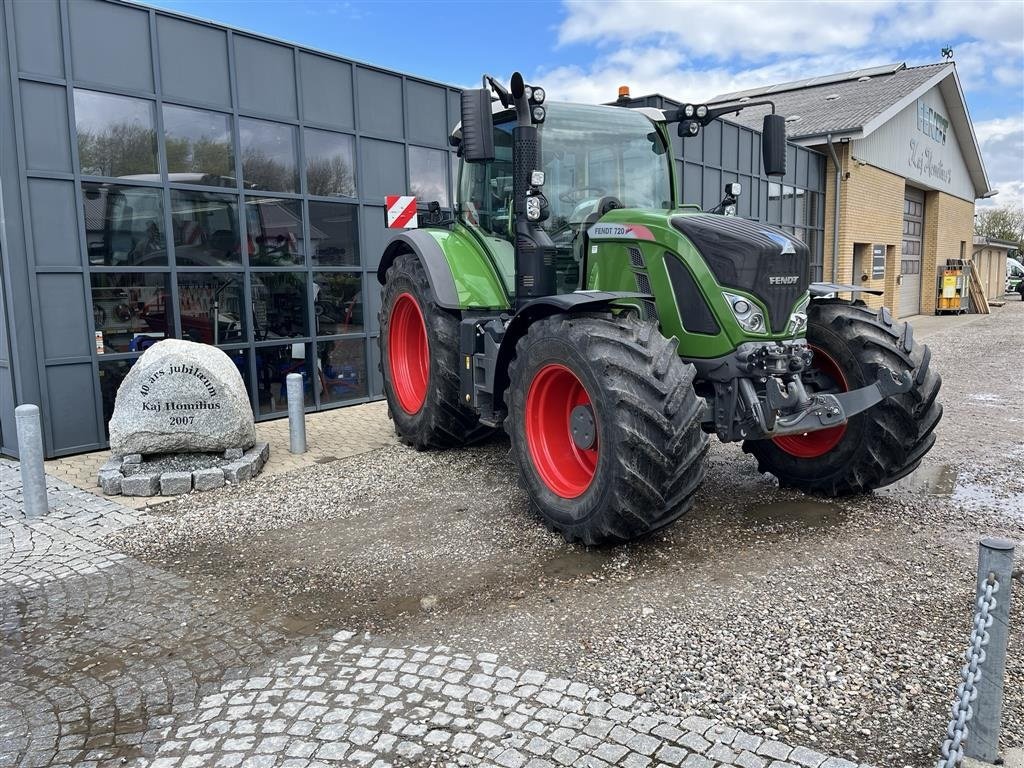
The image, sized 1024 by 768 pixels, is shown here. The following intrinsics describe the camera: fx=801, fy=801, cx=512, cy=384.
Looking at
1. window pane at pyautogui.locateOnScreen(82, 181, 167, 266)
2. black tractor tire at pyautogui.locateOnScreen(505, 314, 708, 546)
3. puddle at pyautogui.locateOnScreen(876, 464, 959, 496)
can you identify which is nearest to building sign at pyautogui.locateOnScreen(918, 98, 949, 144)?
puddle at pyautogui.locateOnScreen(876, 464, 959, 496)

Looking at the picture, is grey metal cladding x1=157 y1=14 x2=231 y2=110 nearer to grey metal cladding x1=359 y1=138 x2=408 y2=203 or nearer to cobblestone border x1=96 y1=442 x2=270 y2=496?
grey metal cladding x1=359 y1=138 x2=408 y2=203

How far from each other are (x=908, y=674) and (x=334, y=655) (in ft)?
7.90

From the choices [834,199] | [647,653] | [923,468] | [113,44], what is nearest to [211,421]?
[113,44]

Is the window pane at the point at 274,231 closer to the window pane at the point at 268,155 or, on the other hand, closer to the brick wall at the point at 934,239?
the window pane at the point at 268,155

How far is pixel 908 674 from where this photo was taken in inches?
127

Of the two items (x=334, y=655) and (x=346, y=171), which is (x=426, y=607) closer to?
(x=334, y=655)

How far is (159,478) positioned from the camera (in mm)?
6016

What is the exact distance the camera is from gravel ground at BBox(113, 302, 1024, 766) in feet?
10.3

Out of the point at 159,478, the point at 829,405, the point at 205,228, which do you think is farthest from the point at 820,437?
the point at 205,228

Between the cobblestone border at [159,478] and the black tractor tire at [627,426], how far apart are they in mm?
2783

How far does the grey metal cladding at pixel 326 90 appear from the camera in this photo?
884cm

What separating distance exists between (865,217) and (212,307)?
1788 centimetres

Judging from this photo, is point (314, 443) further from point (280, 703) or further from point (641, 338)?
point (280, 703)

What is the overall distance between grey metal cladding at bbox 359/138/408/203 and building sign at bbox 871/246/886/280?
15.7m
